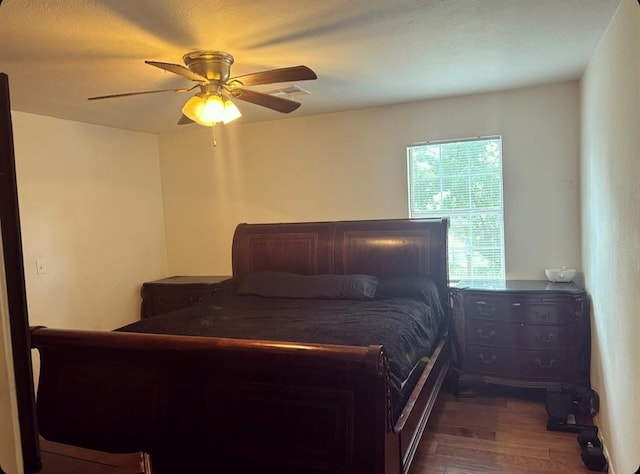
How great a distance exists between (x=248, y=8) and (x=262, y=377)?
1566 millimetres

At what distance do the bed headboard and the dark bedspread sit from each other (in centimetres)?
47

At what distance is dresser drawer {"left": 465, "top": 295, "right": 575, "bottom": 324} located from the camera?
10.8 ft

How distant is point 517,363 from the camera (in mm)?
3443

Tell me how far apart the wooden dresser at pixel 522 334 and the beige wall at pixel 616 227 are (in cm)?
18

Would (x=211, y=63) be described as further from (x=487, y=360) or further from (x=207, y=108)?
(x=487, y=360)

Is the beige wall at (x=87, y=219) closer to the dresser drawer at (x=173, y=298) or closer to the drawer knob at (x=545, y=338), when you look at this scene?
the dresser drawer at (x=173, y=298)

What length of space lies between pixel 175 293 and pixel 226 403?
2624 mm

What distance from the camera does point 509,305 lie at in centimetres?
345

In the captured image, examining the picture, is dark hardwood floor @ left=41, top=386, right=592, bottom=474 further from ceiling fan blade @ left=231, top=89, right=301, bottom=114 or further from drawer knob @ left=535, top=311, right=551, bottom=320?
ceiling fan blade @ left=231, top=89, right=301, bottom=114

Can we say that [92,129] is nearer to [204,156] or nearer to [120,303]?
[204,156]

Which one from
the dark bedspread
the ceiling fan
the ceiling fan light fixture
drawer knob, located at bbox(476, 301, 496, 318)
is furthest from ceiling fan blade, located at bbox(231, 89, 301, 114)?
drawer knob, located at bbox(476, 301, 496, 318)

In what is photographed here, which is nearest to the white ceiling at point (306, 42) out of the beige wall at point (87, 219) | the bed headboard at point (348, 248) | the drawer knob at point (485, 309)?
the beige wall at point (87, 219)

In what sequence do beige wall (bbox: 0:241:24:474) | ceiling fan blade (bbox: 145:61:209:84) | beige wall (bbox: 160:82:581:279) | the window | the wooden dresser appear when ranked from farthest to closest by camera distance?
the window
beige wall (bbox: 160:82:581:279)
the wooden dresser
ceiling fan blade (bbox: 145:61:209:84)
beige wall (bbox: 0:241:24:474)

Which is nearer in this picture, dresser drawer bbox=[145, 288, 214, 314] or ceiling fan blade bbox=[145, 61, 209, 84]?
ceiling fan blade bbox=[145, 61, 209, 84]
